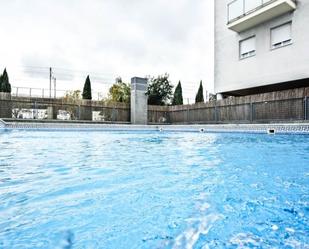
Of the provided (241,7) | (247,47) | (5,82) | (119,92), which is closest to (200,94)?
(119,92)

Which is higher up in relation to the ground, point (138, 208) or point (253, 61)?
point (253, 61)

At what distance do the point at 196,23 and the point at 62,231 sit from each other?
1775cm

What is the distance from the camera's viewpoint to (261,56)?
13336mm

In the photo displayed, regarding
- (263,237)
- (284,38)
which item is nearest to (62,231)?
(263,237)

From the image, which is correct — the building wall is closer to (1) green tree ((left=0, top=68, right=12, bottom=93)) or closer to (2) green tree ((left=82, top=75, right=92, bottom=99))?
(2) green tree ((left=82, top=75, right=92, bottom=99))

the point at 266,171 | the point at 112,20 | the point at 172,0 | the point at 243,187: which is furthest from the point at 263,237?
the point at 112,20

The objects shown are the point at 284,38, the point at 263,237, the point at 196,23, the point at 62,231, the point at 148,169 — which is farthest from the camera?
the point at 196,23

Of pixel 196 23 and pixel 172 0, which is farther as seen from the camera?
pixel 196 23

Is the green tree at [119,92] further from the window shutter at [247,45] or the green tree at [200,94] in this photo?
the window shutter at [247,45]

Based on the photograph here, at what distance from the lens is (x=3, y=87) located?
933 inches

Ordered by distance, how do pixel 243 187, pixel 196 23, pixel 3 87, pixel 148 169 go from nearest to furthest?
1. pixel 243 187
2. pixel 148 169
3. pixel 196 23
4. pixel 3 87

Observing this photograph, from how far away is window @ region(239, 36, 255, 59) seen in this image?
14016 mm

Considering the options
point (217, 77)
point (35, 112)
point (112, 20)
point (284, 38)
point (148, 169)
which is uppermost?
point (112, 20)

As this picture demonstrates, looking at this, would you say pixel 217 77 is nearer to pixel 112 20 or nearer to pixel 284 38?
pixel 284 38
